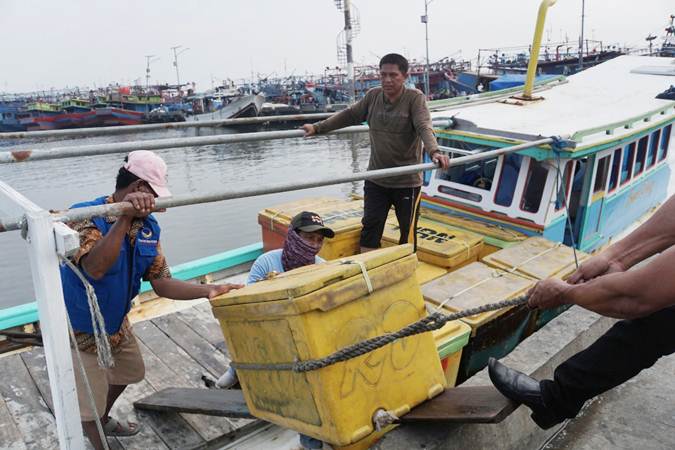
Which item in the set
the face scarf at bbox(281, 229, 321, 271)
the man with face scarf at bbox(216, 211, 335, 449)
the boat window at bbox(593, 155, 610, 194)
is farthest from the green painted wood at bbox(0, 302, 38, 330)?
the boat window at bbox(593, 155, 610, 194)

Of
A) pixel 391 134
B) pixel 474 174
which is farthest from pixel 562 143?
pixel 391 134

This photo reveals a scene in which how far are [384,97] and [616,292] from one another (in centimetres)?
291

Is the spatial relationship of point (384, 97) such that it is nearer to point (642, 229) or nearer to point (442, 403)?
point (642, 229)

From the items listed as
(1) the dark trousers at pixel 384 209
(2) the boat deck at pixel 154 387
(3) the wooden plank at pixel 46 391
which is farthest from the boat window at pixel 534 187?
(3) the wooden plank at pixel 46 391

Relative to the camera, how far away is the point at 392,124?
4.38 metres

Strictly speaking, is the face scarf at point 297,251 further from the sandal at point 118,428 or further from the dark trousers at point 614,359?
the dark trousers at point 614,359

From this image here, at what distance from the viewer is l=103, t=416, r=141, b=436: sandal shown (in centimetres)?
289

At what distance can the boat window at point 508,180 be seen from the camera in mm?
5418

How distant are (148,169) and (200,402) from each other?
4.29ft

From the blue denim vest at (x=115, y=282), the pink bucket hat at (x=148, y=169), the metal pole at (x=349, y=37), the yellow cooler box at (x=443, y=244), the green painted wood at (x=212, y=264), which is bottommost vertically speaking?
the green painted wood at (x=212, y=264)

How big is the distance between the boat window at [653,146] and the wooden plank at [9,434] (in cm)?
741

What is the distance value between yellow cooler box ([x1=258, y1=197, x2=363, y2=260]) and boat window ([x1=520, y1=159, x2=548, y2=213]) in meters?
1.70

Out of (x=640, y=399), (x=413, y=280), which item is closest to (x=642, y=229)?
(x=413, y=280)

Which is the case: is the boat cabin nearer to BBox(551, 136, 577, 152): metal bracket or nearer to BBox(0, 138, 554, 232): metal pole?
BBox(551, 136, 577, 152): metal bracket
